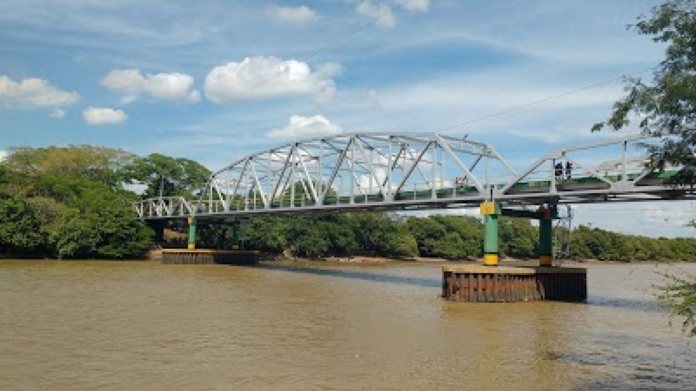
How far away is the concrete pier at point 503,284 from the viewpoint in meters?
38.1

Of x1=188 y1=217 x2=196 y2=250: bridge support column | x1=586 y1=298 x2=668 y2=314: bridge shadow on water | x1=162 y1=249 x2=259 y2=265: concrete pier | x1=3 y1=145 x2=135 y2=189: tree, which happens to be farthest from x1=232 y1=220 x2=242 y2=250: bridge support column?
x1=586 y1=298 x2=668 y2=314: bridge shadow on water

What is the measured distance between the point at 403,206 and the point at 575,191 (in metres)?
17.8

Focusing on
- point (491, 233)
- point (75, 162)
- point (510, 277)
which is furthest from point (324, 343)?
point (75, 162)

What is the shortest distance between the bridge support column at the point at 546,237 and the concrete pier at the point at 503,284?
7.61ft

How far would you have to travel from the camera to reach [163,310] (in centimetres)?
3036

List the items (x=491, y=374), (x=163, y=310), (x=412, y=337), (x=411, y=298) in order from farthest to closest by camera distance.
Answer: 1. (x=411, y=298)
2. (x=163, y=310)
3. (x=412, y=337)
4. (x=491, y=374)

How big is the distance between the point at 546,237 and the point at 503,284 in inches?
313

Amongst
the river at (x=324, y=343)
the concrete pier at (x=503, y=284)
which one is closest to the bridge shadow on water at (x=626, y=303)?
the river at (x=324, y=343)

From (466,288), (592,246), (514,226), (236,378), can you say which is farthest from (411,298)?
(592,246)

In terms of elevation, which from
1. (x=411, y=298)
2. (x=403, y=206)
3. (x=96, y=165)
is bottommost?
(x=411, y=298)

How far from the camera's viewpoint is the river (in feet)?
53.0

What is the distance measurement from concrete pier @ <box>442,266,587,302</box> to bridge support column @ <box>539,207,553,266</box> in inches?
91.3

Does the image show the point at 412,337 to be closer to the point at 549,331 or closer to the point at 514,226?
the point at 549,331

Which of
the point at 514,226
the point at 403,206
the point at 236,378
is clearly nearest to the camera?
the point at 236,378
